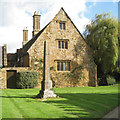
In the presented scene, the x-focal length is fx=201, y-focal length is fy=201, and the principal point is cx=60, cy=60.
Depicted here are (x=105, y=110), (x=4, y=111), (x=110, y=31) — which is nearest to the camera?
(x=4, y=111)

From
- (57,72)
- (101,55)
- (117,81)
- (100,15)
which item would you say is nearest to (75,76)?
(57,72)

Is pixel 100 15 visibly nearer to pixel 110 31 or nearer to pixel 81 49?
pixel 110 31

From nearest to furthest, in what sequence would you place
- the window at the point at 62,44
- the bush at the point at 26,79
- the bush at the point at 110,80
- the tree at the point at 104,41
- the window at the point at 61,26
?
the bush at the point at 26,79, the window at the point at 62,44, the window at the point at 61,26, the tree at the point at 104,41, the bush at the point at 110,80

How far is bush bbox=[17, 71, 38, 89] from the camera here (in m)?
24.3

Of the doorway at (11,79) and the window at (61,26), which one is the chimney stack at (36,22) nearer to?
the window at (61,26)

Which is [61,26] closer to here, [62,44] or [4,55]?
[62,44]

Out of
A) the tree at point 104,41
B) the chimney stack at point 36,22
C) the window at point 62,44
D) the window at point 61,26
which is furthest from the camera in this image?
the chimney stack at point 36,22

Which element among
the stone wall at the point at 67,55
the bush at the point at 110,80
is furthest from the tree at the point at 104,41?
the stone wall at the point at 67,55

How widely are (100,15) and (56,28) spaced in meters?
9.19

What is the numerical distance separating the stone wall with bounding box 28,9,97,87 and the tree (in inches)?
124

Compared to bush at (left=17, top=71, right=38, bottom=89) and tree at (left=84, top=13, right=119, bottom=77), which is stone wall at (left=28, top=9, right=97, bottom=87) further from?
tree at (left=84, top=13, right=119, bottom=77)

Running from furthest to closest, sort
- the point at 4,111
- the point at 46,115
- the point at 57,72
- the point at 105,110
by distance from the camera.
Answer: the point at 57,72 → the point at 105,110 → the point at 4,111 → the point at 46,115

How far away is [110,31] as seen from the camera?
31.0 metres

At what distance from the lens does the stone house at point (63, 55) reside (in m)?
26.1
